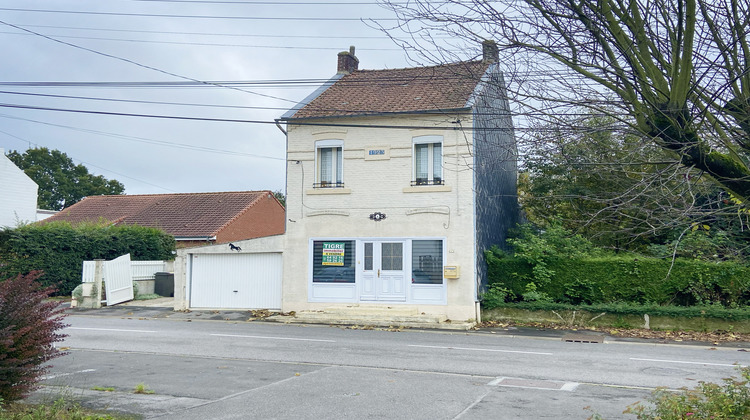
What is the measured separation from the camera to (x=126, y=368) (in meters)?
10.8

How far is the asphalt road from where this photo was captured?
783 centimetres

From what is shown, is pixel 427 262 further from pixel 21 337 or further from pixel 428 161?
pixel 21 337

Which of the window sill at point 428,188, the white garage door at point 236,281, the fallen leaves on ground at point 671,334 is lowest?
the fallen leaves on ground at point 671,334

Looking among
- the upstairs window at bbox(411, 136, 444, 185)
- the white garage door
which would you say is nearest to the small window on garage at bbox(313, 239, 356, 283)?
the white garage door

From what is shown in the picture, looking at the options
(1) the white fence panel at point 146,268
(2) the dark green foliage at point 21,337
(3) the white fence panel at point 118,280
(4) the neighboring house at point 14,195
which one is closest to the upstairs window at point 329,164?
(3) the white fence panel at point 118,280

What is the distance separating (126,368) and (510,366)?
667 centimetres

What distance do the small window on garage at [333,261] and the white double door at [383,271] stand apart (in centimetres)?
38

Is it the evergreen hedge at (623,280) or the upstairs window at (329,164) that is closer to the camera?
the evergreen hedge at (623,280)

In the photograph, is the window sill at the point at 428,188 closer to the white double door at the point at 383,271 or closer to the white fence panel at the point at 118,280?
the white double door at the point at 383,271

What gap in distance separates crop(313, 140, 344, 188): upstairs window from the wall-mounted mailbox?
4.46m

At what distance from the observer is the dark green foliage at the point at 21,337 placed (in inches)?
279

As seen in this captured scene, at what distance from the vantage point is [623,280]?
60.9ft

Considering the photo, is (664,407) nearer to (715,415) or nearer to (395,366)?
(715,415)

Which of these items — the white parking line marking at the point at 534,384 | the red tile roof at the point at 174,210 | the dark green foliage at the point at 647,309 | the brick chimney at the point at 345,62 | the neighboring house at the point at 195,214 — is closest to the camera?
the white parking line marking at the point at 534,384
